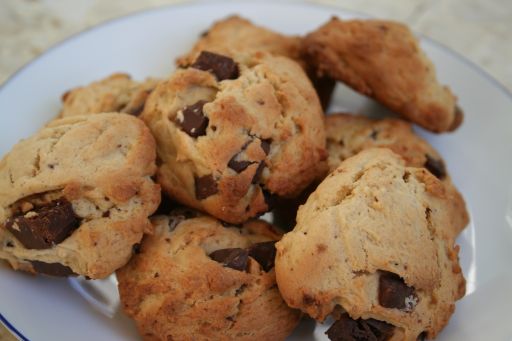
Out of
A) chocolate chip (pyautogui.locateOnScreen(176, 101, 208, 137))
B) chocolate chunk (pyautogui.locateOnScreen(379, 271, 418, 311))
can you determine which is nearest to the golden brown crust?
chocolate chip (pyautogui.locateOnScreen(176, 101, 208, 137))

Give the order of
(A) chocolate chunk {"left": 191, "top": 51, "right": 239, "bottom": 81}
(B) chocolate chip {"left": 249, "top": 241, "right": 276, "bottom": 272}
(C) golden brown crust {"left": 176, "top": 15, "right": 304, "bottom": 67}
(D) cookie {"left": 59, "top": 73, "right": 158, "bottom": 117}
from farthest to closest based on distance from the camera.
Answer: (C) golden brown crust {"left": 176, "top": 15, "right": 304, "bottom": 67} → (D) cookie {"left": 59, "top": 73, "right": 158, "bottom": 117} → (A) chocolate chunk {"left": 191, "top": 51, "right": 239, "bottom": 81} → (B) chocolate chip {"left": 249, "top": 241, "right": 276, "bottom": 272}

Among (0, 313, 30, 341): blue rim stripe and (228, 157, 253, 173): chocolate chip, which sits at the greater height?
(228, 157, 253, 173): chocolate chip

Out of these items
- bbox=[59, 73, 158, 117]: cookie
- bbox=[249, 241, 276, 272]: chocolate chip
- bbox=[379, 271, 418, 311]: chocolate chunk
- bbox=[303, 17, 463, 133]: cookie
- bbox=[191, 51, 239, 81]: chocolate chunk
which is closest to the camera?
bbox=[379, 271, 418, 311]: chocolate chunk

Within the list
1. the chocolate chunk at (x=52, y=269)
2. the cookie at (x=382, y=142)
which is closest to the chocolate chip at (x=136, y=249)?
the chocolate chunk at (x=52, y=269)

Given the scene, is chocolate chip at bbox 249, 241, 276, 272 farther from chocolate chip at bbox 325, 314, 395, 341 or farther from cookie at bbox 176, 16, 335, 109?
cookie at bbox 176, 16, 335, 109

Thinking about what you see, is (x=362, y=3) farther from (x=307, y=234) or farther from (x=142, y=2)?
(x=307, y=234)

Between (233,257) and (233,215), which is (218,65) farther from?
(233,257)

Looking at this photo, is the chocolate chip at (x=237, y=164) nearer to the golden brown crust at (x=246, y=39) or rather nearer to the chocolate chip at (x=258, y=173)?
the chocolate chip at (x=258, y=173)

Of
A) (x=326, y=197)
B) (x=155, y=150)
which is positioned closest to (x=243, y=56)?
(x=155, y=150)

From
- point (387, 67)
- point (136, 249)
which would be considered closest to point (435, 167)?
point (387, 67)
